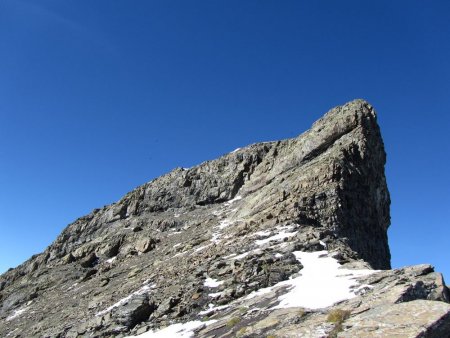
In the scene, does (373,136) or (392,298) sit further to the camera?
(373,136)

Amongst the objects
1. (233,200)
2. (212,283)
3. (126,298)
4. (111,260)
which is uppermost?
(233,200)

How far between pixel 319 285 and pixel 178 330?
9.31 metres

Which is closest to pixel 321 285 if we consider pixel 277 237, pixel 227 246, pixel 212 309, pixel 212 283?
pixel 212 309

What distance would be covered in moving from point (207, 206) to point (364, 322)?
54.3m

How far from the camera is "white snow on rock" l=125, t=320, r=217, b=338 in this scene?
24.0m

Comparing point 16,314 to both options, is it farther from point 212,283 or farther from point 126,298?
point 212,283

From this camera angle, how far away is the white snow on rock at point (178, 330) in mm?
24009

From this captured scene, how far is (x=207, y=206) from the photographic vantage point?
67812mm

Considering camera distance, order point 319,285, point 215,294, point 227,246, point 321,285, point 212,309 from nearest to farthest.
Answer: point 321,285
point 319,285
point 212,309
point 215,294
point 227,246

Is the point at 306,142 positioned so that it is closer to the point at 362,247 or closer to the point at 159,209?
the point at 362,247

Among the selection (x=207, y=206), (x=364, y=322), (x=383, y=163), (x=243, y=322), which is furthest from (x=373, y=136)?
(x=364, y=322)

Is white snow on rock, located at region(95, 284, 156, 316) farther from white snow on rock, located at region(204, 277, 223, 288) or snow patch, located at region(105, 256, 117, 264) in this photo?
snow patch, located at region(105, 256, 117, 264)

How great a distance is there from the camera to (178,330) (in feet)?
83.4

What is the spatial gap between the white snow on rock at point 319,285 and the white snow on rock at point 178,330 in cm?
358
